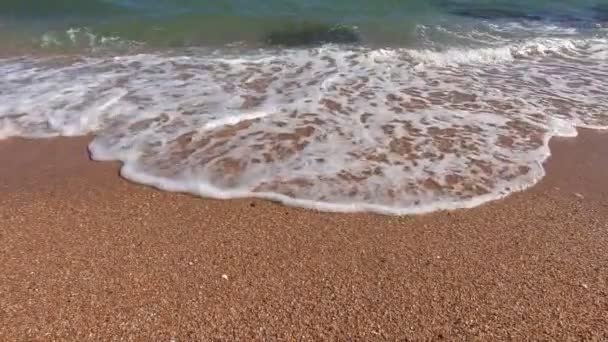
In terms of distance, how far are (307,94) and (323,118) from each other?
2.80 ft

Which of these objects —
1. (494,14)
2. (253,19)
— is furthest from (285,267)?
(494,14)

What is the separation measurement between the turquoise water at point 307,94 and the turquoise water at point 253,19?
0.17ft

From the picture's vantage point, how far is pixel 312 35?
34.0 feet

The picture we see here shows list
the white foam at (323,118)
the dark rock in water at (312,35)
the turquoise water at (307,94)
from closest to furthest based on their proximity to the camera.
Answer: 1. the white foam at (323,118)
2. the turquoise water at (307,94)
3. the dark rock in water at (312,35)

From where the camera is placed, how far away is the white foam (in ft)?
15.5

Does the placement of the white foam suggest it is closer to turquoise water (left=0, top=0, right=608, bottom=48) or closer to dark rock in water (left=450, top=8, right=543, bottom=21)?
turquoise water (left=0, top=0, right=608, bottom=48)

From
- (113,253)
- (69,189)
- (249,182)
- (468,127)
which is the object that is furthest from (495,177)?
(69,189)

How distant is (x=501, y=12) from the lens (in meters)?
12.5

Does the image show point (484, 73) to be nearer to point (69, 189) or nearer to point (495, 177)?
point (495, 177)

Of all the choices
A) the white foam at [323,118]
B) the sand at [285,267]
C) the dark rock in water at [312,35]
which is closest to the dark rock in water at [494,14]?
the dark rock in water at [312,35]

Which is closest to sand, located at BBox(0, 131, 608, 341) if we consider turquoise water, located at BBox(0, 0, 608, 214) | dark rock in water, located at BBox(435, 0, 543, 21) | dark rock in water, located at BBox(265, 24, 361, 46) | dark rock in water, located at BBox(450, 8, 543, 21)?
turquoise water, located at BBox(0, 0, 608, 214)

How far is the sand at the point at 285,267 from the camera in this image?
3.12m

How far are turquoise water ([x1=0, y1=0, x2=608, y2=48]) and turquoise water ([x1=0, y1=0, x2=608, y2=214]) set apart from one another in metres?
0.05

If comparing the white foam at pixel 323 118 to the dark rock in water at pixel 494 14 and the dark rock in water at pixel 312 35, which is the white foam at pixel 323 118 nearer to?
the dark rock in water at pixel 312 35
